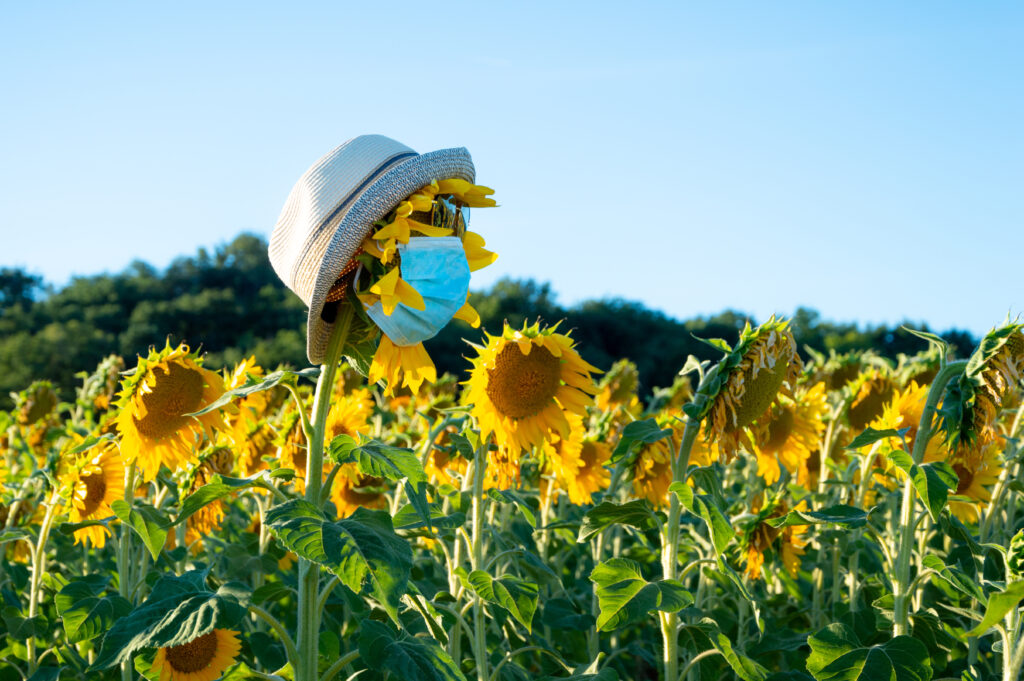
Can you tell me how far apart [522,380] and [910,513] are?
1.10 meters

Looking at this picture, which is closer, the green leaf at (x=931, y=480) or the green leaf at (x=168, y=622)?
the green leaf at (x=168, y=622)

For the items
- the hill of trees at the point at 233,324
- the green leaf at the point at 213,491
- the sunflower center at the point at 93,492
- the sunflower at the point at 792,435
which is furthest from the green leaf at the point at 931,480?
the hill of trees at the point at 233,324

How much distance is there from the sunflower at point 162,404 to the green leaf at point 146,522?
36 cm

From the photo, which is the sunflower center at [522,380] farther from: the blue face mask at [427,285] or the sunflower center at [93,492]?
the sunflower center at [93,492]

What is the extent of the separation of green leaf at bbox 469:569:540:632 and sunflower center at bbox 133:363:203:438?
3.60 ft

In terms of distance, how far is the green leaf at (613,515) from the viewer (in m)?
2.21

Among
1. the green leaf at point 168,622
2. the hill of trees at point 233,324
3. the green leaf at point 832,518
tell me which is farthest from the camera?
the hill of trees at point 233,324

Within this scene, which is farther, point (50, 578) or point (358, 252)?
point (50, 578)

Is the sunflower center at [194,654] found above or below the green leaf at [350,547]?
below

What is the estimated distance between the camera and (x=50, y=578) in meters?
3.03

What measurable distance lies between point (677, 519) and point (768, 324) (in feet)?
1.84

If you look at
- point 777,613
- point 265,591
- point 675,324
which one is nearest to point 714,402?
point 265,591

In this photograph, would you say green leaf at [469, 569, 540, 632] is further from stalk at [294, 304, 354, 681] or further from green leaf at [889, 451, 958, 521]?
green leaf at [889, 451, 958, 521]

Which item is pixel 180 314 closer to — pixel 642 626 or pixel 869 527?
pixel 642 626
